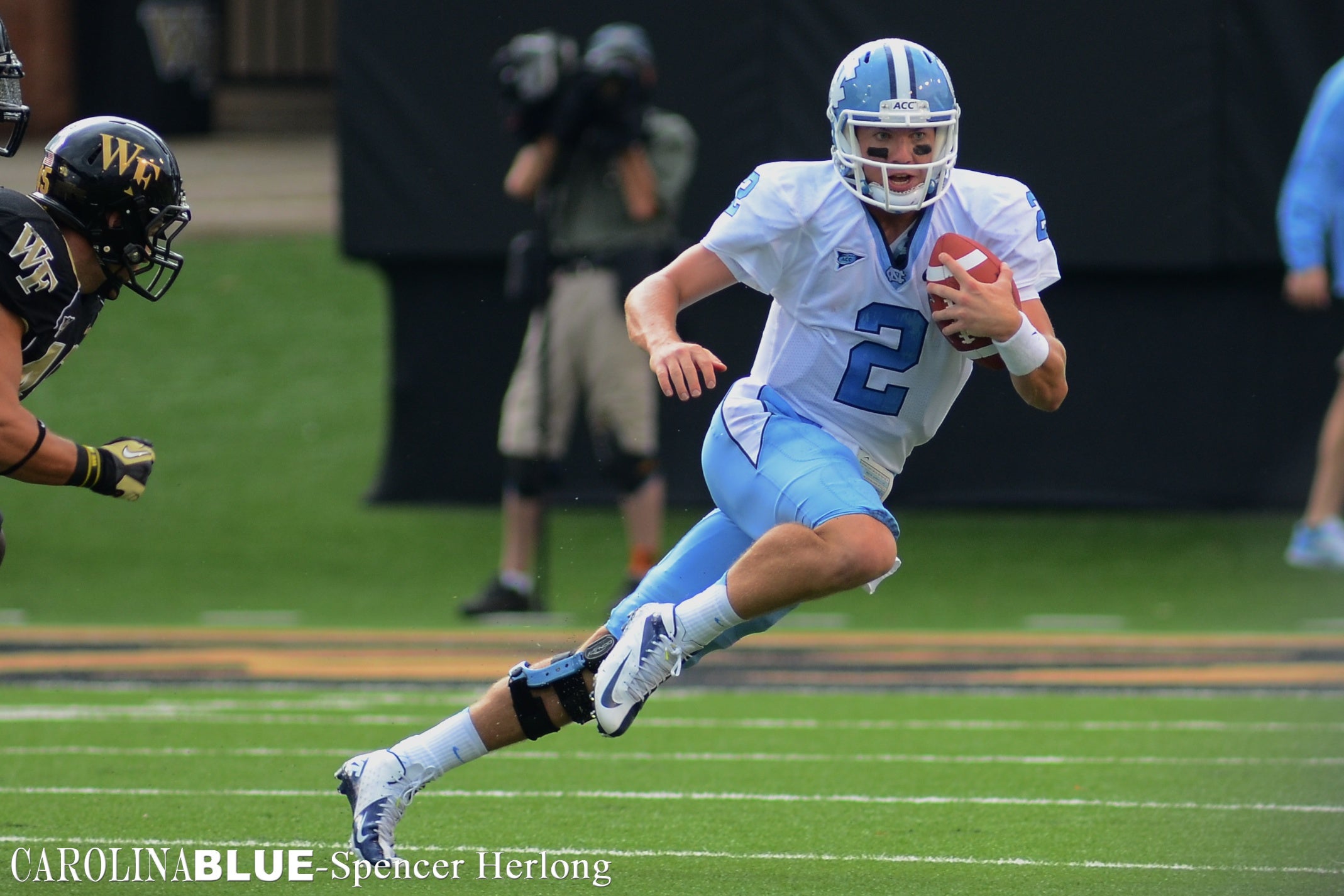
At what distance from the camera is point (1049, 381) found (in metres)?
3.83

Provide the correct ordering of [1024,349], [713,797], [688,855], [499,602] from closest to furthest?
[1024,349] < [688,855] < [713,797] < [499,602]

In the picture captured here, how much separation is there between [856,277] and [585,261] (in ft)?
12.9

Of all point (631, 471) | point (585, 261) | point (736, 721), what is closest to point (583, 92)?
point (585, 261)

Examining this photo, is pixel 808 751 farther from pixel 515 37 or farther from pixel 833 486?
pixel 515 37

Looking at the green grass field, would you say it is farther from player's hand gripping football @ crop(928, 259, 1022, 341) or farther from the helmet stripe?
the helmet stripe

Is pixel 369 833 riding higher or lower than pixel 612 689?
lower

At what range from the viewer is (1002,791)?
188 inches

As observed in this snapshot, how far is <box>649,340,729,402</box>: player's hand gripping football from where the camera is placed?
3.66 m

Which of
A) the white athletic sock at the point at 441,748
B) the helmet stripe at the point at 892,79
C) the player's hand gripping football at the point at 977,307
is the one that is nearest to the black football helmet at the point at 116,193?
the white athletic sock at the point at 441,748

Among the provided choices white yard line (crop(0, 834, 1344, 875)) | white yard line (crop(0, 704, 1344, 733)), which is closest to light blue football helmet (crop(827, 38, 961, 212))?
white yard line (crop(0, 834, 1344, 875))

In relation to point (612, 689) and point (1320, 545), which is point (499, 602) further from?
point (612, 689)

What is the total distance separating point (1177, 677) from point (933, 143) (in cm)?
311

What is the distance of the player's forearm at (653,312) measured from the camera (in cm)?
385

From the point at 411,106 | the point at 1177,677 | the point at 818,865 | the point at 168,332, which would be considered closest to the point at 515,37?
the point at 411,106
